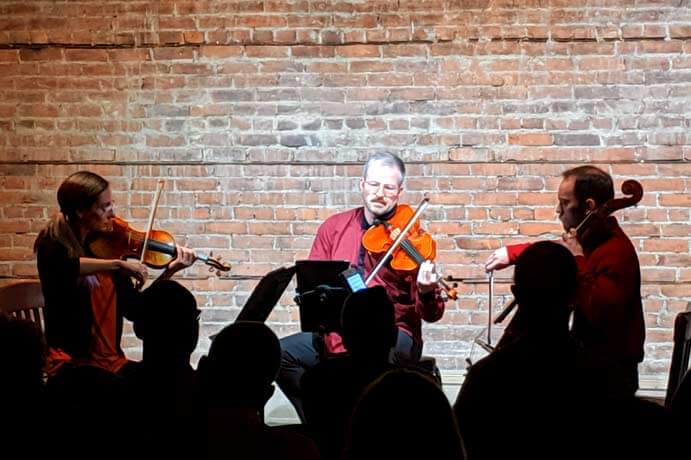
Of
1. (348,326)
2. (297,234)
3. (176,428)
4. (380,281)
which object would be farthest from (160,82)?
(176,428)

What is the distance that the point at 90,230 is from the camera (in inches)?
140

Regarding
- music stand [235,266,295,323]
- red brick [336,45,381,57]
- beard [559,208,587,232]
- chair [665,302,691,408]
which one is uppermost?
red brick [336,45,381,57]

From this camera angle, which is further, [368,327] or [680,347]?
[680,347]

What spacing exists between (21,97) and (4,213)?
0.66 metres

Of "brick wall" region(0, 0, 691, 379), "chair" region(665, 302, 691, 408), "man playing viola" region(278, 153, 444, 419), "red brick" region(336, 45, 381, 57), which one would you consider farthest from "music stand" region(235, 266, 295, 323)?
"red brick" region(336, 45, 381, 57)

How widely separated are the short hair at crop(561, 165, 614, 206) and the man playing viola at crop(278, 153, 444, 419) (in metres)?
0.67

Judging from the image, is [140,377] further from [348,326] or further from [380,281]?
[380,281]

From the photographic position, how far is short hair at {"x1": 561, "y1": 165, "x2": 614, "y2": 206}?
11.4 feet

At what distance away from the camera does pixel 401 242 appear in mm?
3791

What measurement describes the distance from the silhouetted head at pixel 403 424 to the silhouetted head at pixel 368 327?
756mm

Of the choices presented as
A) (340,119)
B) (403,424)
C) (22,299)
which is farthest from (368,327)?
(340,119)

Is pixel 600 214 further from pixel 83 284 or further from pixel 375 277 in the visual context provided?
pixel 83 284

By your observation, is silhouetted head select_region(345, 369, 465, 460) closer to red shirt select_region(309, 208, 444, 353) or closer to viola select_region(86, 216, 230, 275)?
red shirt select_region(309, 208, 444, 353)

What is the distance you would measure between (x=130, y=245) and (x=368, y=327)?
178cm
